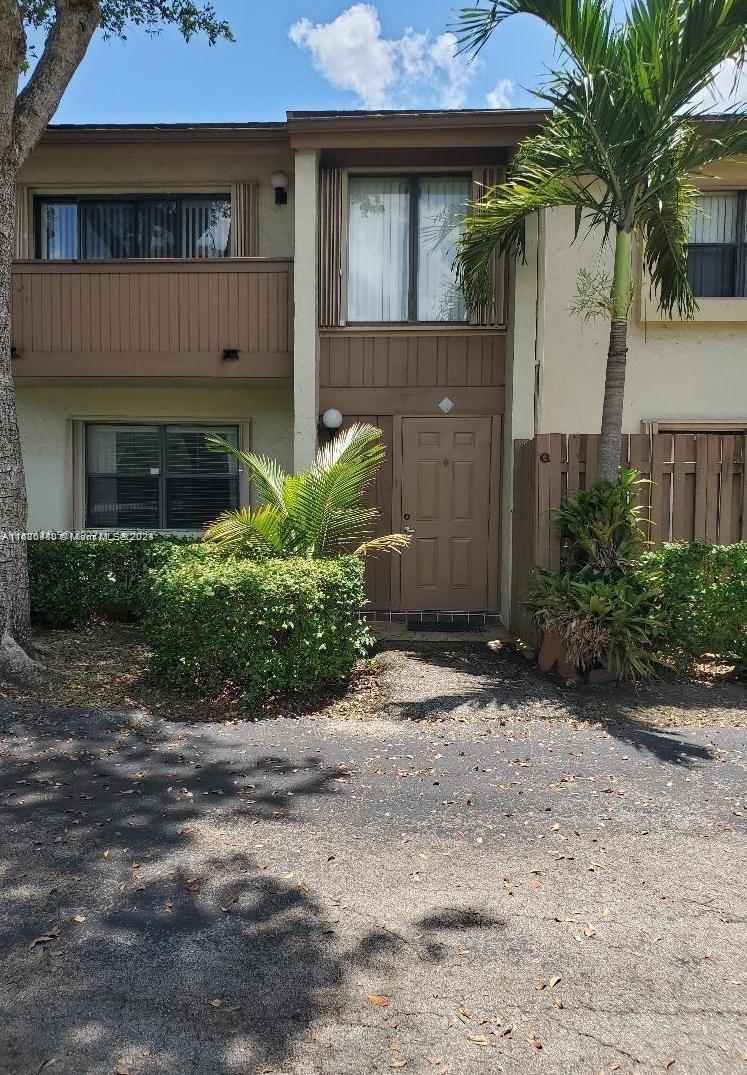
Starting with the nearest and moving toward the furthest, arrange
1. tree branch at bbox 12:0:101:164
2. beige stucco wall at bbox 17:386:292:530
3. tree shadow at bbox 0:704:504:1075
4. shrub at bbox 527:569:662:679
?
tree shadow at bbox 0:704:504:1075, shrub at bbox 527:569:662:679, tree branch at bbox 12:0:101:164, beige stucco wall at bbox 17:386:292:530

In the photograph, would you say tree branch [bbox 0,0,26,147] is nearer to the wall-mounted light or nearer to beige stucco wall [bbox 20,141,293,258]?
beige stucco wall [bbox 20,141,293,258]

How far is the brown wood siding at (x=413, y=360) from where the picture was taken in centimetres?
933

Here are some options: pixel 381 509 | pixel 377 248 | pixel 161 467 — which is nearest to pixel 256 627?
pixel 381 509

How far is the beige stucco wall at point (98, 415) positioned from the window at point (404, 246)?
1.79m

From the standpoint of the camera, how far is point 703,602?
21.4 feet

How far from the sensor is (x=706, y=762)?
4855 millimetres

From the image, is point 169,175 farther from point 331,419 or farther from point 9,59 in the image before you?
point 331,419

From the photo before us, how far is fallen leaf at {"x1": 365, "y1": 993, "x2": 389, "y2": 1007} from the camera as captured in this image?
2.59 meters

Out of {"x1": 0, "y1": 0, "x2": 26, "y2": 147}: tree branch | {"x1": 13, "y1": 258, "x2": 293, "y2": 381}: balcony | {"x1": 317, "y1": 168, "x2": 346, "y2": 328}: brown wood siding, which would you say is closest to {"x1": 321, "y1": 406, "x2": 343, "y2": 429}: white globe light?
{"x1": 13, "y1": 258, "x2": 293, "y2": 381}: balcony

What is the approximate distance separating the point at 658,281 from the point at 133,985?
8.22m

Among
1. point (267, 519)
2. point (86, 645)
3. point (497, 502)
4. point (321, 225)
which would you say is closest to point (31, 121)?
point (321, 225)

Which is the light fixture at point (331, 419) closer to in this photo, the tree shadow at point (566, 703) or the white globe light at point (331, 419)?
the white globe light at point (331, 419)

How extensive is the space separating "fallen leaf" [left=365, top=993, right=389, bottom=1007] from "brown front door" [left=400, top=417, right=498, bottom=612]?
22.5ft

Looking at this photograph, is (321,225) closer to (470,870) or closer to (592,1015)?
(470,870)
